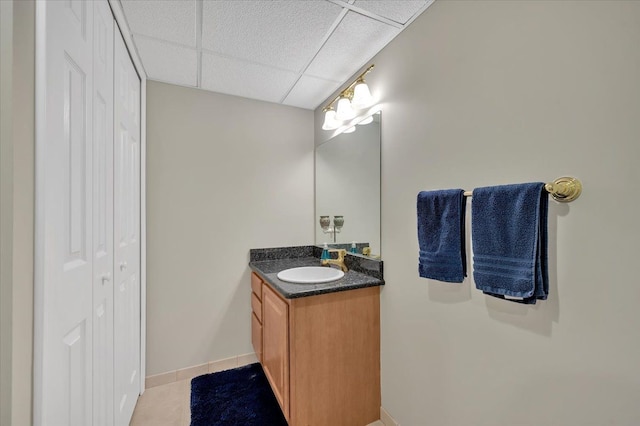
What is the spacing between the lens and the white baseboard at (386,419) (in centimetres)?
155

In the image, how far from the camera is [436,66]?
4.30ft

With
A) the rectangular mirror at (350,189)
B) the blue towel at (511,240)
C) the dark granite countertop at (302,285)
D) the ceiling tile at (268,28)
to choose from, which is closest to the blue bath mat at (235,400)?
the dark granite countertop at (302,285)

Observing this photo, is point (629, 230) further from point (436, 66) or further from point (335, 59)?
point (335, 59)

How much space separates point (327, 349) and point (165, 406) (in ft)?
4.03

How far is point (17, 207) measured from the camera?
61cm

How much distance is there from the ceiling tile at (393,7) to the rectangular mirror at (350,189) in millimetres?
525

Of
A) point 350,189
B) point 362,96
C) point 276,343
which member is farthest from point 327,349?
point 362,96

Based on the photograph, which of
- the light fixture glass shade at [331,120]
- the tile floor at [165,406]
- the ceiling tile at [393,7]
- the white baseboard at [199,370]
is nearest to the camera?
the ceiling tile at [393,7]

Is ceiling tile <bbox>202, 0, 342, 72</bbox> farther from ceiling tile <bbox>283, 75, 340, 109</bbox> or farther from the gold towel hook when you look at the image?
the gold towel hook

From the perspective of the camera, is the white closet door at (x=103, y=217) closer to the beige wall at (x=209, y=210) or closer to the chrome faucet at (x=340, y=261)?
the beige wall at (x=209, y=210)

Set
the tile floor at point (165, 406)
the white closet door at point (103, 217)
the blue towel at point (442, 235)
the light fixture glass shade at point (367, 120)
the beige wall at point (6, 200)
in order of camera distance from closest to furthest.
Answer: the beige wall at point (6, 200)
the white closet door at point (103, 217)
the blue towel at point (442, 235)
the tile floor at point (165, 406)
the light fixture glass shade at point (367, 120)

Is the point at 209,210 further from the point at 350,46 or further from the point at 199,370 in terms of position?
the point at 350,46

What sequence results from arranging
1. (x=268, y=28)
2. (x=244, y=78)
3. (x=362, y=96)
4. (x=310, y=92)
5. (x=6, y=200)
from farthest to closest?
(x=310, y=92), (x=244, y=78), (x=362, y=96), (x=268, y=28), (x=6, y=200)

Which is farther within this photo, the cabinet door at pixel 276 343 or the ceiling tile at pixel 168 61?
the ceiling tile at pixel 168 61
